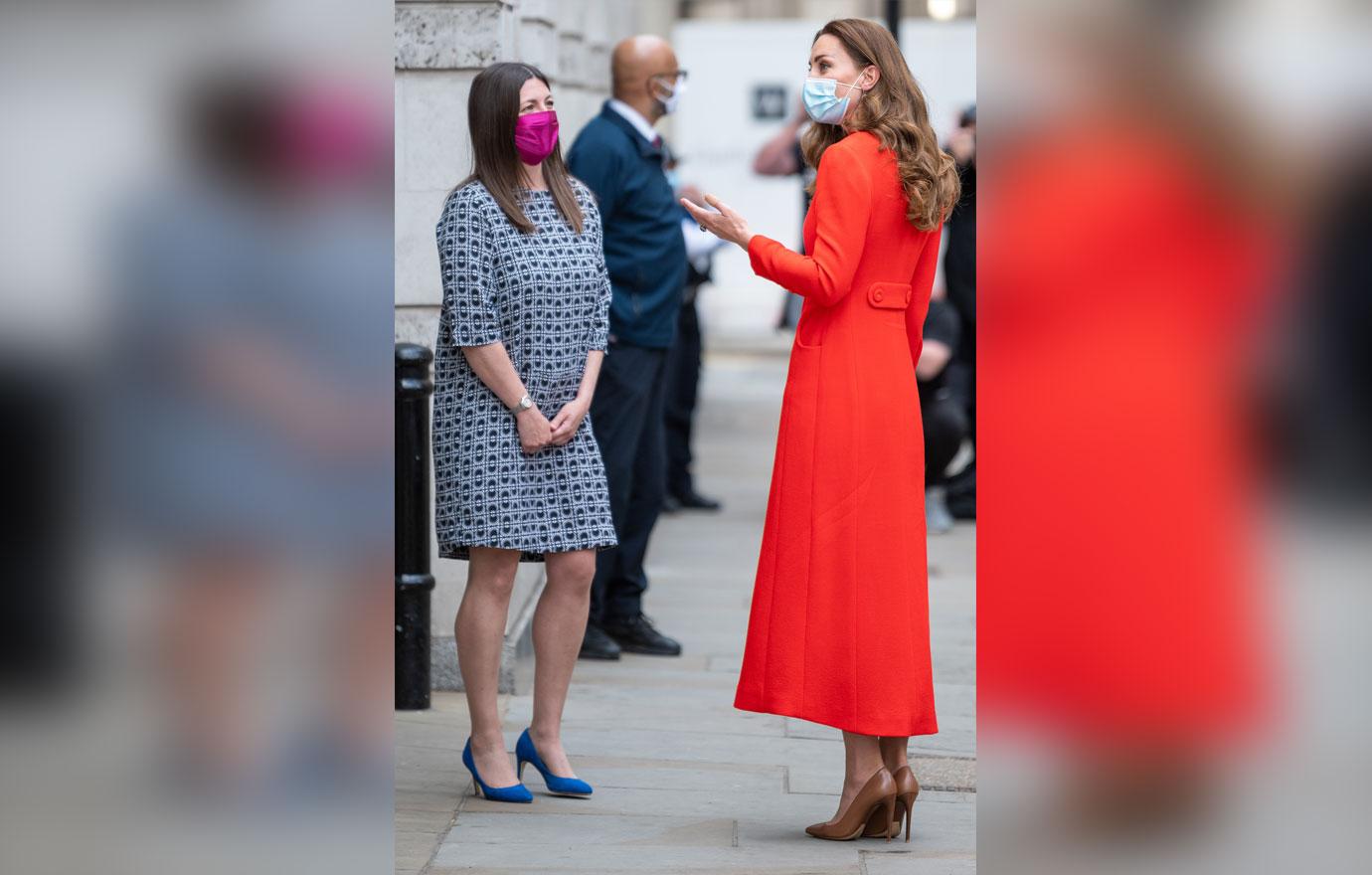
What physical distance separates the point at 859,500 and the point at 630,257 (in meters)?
2.48

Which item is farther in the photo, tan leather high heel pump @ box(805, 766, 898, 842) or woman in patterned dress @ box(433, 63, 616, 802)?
woman in patterned dress @ box(433, 63, 616, 802)

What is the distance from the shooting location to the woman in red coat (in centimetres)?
432

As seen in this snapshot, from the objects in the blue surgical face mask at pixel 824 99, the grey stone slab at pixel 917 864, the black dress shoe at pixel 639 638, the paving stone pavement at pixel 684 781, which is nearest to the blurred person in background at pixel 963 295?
the paving stone pavement at pixel 684 781

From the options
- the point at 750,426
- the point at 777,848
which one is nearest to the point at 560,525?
the point at 777,848

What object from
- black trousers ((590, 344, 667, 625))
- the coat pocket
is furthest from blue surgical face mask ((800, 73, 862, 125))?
black trousers ((590, 344, 667, 625))

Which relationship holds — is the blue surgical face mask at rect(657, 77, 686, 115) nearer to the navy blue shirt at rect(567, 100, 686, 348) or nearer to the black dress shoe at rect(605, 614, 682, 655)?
the navy blue shirt at rect(567, 100, 686, 348)

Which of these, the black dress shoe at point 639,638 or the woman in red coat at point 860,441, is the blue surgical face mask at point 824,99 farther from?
the black dress shoe at point 639,638

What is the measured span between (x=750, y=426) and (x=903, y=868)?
36.0ft

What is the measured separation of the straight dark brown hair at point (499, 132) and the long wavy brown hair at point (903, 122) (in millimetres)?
804

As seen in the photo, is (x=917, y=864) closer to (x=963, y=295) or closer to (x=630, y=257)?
(x=630, y=257)

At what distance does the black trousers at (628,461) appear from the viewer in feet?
21.6
